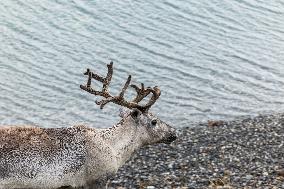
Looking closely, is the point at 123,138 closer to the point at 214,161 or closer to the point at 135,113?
the point at 135,113

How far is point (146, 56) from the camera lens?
3077 cm

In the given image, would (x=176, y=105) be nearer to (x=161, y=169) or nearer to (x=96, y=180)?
(x=161, y=169)

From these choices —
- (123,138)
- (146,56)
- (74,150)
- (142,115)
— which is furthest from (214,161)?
(146,56)

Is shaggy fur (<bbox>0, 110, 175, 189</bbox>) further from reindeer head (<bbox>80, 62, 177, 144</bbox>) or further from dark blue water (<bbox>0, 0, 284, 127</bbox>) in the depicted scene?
dark blue water (<bbox>0, 0, 284, 127</bbox>)

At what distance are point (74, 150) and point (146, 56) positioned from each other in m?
19.1

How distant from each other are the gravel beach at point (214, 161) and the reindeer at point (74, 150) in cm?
323

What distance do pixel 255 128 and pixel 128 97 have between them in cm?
605

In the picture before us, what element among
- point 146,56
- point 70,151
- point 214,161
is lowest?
point 214,161

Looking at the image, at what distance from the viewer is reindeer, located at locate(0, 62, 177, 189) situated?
1127 cm

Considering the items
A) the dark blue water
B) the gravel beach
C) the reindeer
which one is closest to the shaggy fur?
the reindeer

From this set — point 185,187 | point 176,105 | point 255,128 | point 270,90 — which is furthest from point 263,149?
point 270,90

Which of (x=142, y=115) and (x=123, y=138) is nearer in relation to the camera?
(x=123, y=138)

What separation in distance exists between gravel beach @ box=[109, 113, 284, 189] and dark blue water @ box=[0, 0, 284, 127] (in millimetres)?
3323

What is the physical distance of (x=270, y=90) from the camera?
2805 centimetres
